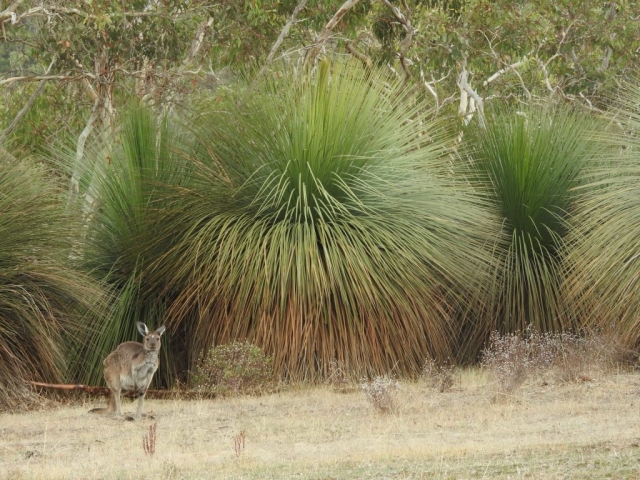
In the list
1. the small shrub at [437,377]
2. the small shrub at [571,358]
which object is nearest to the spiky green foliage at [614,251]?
the small shrub at [571,358]

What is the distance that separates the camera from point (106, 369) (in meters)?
10.3

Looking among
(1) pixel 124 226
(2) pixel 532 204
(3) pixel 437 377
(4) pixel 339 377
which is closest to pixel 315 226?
(4) pixel 339 377

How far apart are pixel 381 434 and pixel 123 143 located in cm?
644

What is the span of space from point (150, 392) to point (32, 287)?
1.66 m

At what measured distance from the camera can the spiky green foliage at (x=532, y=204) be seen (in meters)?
13.9

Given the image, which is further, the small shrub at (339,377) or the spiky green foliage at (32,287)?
the small shrub at (339,377)

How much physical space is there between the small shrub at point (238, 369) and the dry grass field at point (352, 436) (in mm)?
240

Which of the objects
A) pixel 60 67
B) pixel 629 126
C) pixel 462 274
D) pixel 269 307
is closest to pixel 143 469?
pixel 269 307

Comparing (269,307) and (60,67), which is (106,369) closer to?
(269,307)

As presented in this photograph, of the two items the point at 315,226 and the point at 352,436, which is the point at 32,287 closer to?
the point at 315,226

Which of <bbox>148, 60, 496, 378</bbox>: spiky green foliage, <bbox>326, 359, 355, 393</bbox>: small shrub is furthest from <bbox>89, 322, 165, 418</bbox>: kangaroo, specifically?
<bbox>326, 359, 355, 393</bbox>: small shrub

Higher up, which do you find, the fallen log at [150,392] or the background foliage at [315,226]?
the background foliage at [315,226]

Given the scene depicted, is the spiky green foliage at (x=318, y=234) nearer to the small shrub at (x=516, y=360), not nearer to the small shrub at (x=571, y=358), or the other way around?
the small shrub at (x=516, y=360)

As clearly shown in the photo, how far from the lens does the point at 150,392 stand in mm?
12164
